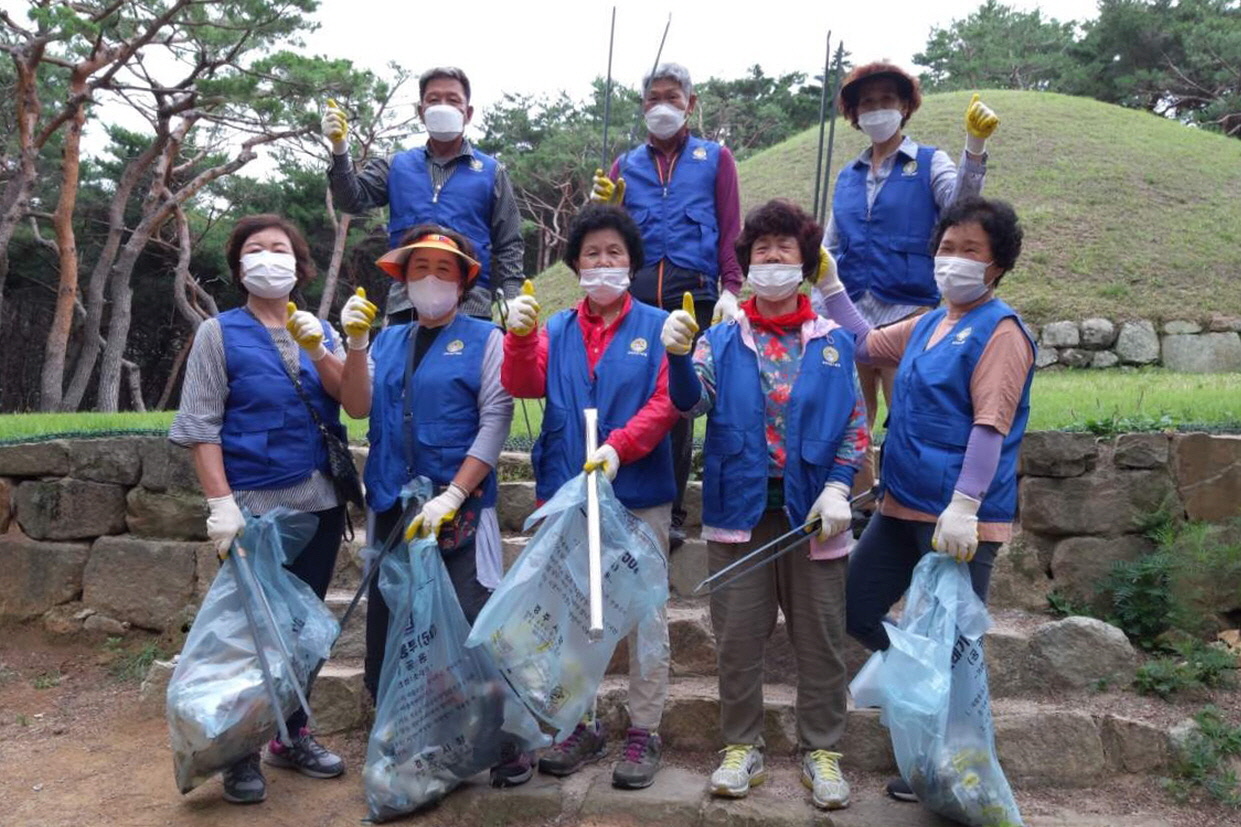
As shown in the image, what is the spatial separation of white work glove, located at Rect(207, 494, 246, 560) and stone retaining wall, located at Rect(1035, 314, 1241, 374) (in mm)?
9892

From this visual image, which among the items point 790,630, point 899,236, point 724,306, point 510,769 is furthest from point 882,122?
point 510,769

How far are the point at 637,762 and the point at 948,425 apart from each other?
1491mm

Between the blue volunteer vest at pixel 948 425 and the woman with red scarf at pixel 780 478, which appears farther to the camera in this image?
the woman with red scarf at pixel 780 478

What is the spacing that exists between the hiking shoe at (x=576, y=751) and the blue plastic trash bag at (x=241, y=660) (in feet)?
2.75

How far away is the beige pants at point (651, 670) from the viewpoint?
3.37 m

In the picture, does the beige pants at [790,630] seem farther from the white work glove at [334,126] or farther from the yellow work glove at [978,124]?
the white work glove at [334,126]

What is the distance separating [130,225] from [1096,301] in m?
18.4

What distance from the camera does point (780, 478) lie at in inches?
129

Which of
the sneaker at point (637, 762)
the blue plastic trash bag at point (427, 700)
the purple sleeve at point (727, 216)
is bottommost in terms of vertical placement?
the sneaker at point (637, 762)

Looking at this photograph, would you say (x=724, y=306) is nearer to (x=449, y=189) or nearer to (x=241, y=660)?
Answer: (x=449, y=189)

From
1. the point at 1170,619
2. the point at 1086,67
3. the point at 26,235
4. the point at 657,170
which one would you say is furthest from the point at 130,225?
the point at 1086,67

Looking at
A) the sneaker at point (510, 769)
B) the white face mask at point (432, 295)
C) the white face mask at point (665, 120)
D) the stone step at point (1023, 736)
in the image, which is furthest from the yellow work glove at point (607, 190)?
the sneaker at point (510, 769)

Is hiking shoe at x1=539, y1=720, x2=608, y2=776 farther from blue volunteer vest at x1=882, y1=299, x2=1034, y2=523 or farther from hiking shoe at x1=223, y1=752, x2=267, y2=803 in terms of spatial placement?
blue volunteer vest at x1=882, y1=299, x2=1034, y2=523

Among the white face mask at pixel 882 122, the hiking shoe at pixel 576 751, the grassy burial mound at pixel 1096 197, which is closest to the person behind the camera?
the hiking shoe at pixel 576 751
